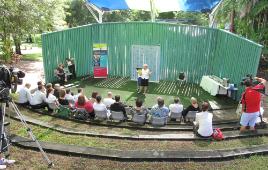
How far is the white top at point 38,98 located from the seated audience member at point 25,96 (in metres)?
0.23

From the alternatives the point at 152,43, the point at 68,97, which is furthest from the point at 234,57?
the point at 68,97

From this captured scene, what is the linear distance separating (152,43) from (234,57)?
15.5ft

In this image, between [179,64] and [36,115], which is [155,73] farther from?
[36,115]

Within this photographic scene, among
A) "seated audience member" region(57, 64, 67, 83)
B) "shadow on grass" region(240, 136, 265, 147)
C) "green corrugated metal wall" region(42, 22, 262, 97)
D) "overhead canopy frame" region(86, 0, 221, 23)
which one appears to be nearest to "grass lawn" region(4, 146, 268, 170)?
"shadow on grass" region(240, 136, 265, 147)

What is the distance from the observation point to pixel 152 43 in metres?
18.1

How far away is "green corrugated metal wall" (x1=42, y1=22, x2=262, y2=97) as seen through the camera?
16.8 meters

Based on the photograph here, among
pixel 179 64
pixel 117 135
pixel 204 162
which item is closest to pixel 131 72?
→ pixel 179 64

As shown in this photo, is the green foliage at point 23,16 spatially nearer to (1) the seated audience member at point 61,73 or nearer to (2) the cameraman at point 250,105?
(1) the seated audience member at point 61,73

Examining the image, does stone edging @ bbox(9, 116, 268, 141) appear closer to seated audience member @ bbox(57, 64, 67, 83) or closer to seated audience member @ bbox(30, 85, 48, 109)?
seated audience member @ bbox(30, 85, 48, 109)

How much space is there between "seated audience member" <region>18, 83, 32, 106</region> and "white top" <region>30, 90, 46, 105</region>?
23 cm

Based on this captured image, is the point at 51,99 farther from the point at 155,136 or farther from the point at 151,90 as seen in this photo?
the point at 151,90

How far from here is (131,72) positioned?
61.2ft

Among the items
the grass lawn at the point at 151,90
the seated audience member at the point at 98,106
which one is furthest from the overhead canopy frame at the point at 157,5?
the seated audience member at the point at 98,106

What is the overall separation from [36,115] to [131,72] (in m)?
8.05
